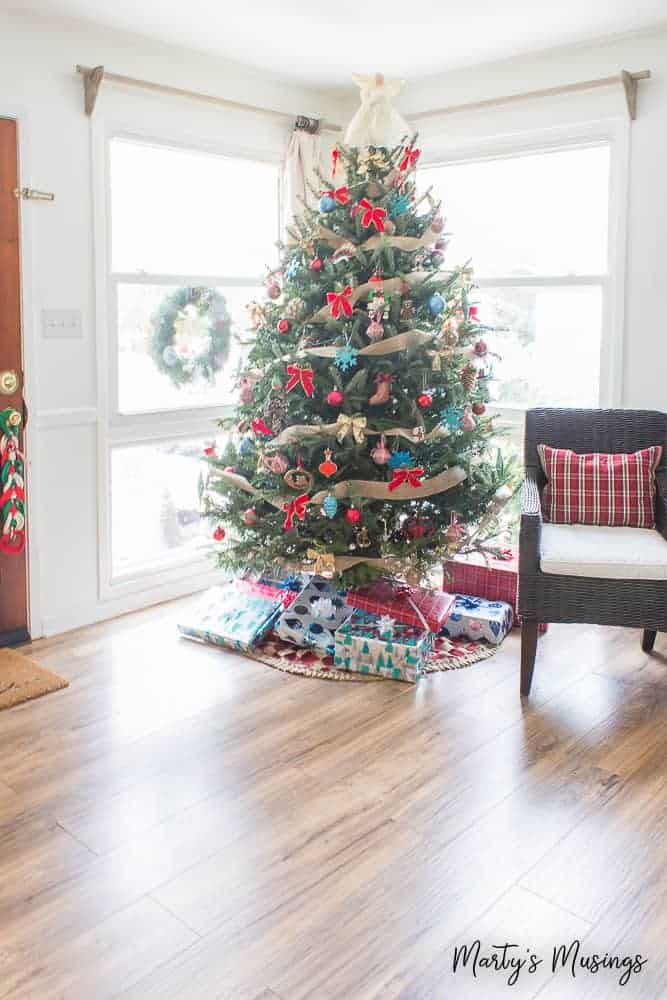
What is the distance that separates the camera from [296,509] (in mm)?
3467

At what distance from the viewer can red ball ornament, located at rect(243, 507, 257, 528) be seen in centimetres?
362

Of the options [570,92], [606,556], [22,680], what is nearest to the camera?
[606,556]

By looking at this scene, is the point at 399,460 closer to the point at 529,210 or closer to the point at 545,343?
the point at 545,343

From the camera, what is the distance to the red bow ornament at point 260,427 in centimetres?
356

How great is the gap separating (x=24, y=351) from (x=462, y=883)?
2494 millimetres

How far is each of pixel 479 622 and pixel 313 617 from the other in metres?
0.65

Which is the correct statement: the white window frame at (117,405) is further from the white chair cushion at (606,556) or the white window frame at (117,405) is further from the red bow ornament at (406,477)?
the white chair cushion at (606,556)

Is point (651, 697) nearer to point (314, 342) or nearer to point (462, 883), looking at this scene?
point (462, 883)

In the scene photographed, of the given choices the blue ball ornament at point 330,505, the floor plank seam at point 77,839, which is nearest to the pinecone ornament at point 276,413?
the blue ball ornament at point 330,505

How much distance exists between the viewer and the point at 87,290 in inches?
150

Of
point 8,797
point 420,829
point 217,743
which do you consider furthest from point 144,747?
point 420,829

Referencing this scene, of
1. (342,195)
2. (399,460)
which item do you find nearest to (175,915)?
(399,460)

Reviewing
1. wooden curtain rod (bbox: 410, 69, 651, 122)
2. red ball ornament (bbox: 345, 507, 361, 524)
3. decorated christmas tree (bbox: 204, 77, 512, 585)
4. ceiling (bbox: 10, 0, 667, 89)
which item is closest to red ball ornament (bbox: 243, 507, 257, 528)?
decorated christmas tree (bbox: 204, 77, 512, 585)

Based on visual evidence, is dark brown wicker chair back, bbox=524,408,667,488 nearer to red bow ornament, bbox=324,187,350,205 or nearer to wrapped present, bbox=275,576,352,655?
wrapped present, bbox=275,576,352,655
